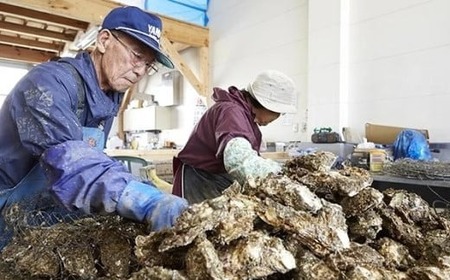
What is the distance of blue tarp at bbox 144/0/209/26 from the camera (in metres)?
4.65

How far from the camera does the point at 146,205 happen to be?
0.76 meters

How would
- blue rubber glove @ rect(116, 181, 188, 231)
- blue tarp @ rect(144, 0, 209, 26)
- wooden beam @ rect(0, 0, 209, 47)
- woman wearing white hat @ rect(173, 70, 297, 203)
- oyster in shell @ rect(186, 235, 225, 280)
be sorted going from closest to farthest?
oyster in shell @ rect(186, 235, 225, 280)
blue rubber glove @ rect(116, 181, 188, 231)
woman wearing white hat @ rect(173, 70, 297, 203)
wooden beam @ rect(0, 0, 209, 47)
blue tarp @ rect(144, 0, 209, 26)

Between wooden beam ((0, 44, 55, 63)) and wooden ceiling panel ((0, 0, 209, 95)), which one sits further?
wooden beam ((0, 44, 55, 63))

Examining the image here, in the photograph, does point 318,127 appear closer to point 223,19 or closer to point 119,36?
point 223,19

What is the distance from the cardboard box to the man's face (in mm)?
2334

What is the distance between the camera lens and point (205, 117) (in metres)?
1.54

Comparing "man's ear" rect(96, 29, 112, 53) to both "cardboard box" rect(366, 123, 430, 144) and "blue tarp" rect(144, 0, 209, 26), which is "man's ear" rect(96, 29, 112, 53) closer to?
"cardboard box" rect(366, 123, 430, 144)

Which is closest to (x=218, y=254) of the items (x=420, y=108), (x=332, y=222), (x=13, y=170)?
(x=332, y=222)

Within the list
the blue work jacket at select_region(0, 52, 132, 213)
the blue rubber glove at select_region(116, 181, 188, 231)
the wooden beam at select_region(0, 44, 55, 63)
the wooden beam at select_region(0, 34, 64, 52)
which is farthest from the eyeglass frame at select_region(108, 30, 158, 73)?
the wooden beam at select_region(0, 44, 55, 63)

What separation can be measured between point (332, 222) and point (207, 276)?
244mm

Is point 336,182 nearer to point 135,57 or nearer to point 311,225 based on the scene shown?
point 311,225

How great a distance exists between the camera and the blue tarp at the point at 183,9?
465 centimetres

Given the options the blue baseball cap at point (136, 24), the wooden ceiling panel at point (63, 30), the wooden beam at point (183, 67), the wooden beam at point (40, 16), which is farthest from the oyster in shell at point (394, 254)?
the wooden beam at point (40, 16)

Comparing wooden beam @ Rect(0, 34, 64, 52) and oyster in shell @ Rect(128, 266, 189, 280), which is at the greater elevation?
wooden beam @ Rect(0, 34, 64, 52)
